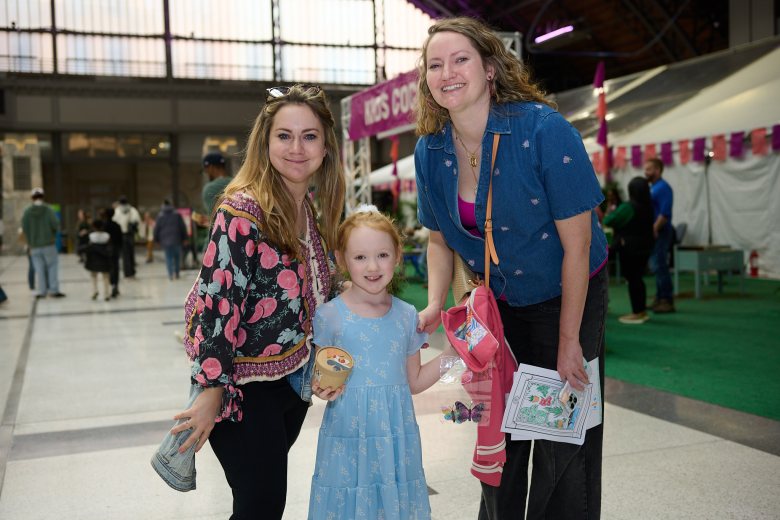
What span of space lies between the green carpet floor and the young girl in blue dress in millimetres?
3100

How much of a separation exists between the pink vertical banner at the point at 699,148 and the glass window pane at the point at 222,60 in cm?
1694

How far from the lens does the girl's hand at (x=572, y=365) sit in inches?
79.2

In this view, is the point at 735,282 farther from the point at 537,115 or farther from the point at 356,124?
the point at 537,115

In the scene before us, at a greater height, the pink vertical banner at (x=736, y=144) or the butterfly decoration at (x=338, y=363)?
the pink vertical banner at (x=736, y=144)

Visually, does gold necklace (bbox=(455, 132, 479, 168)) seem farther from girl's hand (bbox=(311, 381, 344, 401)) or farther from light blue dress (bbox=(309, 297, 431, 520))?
girl's hand (bbox=(311, 381, 344, 401))

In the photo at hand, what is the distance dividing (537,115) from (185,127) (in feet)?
81.9

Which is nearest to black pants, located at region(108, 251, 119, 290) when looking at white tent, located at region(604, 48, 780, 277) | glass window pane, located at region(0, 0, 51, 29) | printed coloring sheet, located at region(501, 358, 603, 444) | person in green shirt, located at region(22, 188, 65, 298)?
person in green shirt, located at region(22, 188, 65, 298)

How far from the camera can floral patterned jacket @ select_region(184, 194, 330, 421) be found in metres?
1.79

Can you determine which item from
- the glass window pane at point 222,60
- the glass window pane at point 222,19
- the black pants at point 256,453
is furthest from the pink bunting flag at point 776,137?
the glass window pane at point 222,19

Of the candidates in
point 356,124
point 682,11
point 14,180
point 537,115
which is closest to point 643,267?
point 356,124

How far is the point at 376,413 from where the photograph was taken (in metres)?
2.04

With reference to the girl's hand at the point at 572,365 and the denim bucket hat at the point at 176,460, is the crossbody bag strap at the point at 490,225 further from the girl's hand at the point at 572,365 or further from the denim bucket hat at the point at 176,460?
the denim bucket hat at the point at 176,460

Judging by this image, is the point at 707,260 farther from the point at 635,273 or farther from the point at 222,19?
the point at 222,19

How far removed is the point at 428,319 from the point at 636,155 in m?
11.8
